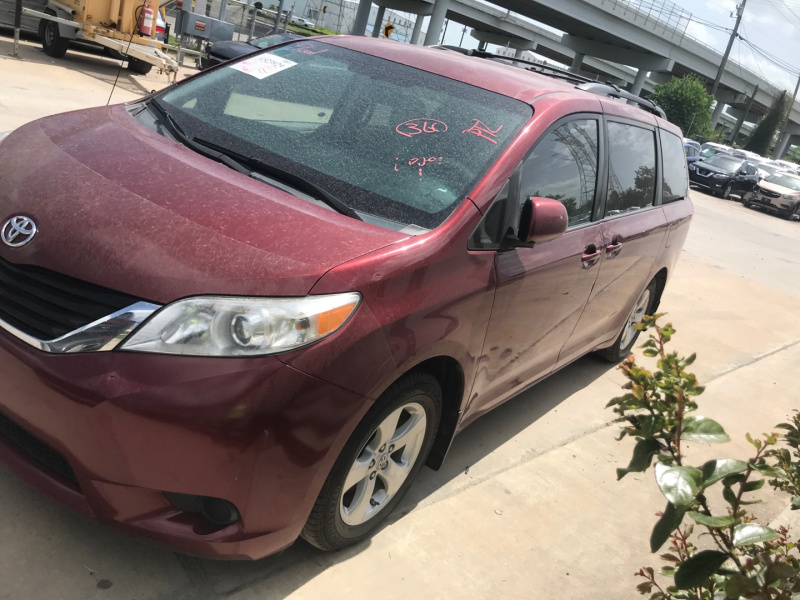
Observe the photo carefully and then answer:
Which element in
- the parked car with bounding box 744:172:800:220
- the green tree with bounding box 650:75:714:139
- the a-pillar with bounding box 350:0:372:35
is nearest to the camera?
the parked car with bounding box 744:172:800:220

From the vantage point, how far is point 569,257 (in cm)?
362

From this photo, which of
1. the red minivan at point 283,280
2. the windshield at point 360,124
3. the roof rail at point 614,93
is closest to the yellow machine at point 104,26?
the roof rail at point 614,93

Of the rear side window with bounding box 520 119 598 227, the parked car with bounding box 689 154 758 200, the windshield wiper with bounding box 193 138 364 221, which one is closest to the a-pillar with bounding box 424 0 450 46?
the parked car with bounding box 689 154 758 200

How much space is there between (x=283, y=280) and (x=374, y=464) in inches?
33.6

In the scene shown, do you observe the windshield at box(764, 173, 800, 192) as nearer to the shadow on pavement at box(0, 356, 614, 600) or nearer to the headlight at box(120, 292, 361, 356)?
the shadow on pavement at box(0, 356, 614, 600)

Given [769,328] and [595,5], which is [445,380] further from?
[595,5]

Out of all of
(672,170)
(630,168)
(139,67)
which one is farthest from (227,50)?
(630,168)

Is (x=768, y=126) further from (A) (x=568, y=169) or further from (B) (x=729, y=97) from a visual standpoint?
(A) (x=568, y=169)

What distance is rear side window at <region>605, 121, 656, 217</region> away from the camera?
4.12 metres

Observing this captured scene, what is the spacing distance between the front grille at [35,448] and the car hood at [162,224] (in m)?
0.55

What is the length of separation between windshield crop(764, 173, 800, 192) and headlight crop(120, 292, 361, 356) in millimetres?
27699

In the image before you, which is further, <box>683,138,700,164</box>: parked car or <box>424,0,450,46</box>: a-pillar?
<box>424,0,450,46</box>: a-pillar

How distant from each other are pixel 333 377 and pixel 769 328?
23.8 feet

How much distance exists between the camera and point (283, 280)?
2293mm
